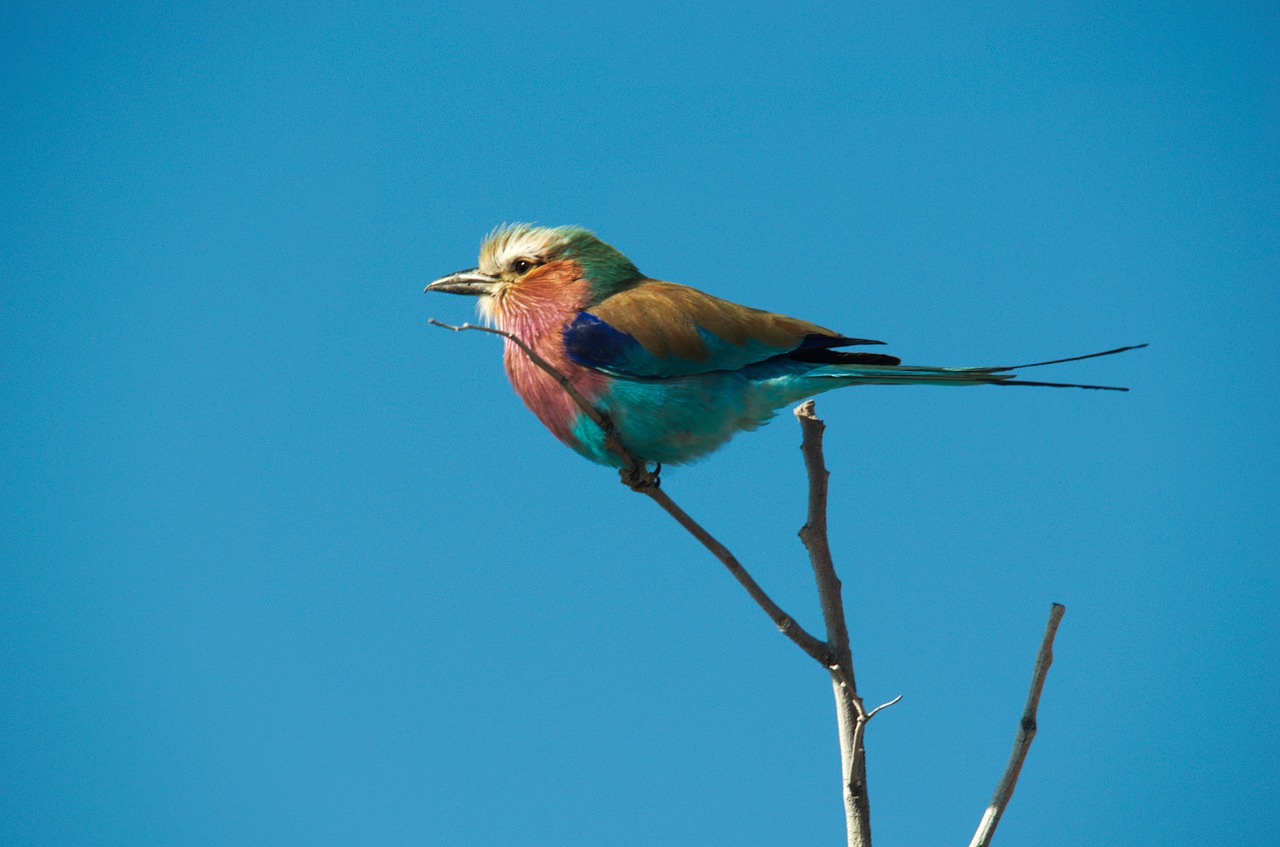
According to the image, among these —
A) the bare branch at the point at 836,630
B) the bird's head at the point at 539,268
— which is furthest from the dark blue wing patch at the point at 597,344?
the bare branch at the point at 836,630

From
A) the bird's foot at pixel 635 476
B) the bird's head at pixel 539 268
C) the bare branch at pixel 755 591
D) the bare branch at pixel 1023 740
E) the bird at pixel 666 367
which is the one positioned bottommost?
the bare branch at pixel 1023 740

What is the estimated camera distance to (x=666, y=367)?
11.4 ft

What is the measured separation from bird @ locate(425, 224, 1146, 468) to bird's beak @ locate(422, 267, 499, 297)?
0.22 meters

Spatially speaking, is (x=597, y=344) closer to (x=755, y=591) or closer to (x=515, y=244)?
(x=515, y=244)

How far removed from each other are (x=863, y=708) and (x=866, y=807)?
0.74 feet

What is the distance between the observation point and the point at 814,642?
272 centimetres

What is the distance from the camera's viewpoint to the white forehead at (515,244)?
3932 millimetres

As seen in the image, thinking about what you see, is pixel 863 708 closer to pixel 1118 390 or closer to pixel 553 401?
pixel 1118 390

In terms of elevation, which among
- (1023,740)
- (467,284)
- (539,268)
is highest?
(467,284)

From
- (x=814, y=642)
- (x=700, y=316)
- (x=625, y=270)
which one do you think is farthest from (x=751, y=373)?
(x=814, y=642)

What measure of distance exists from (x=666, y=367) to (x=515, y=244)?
861 millimetres

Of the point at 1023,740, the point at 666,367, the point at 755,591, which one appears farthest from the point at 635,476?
the point at 1023,740

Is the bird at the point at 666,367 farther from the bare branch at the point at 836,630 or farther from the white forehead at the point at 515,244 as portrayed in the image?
the bare branch at the point at 836,630

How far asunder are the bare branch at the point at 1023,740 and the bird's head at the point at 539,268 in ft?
5.92
